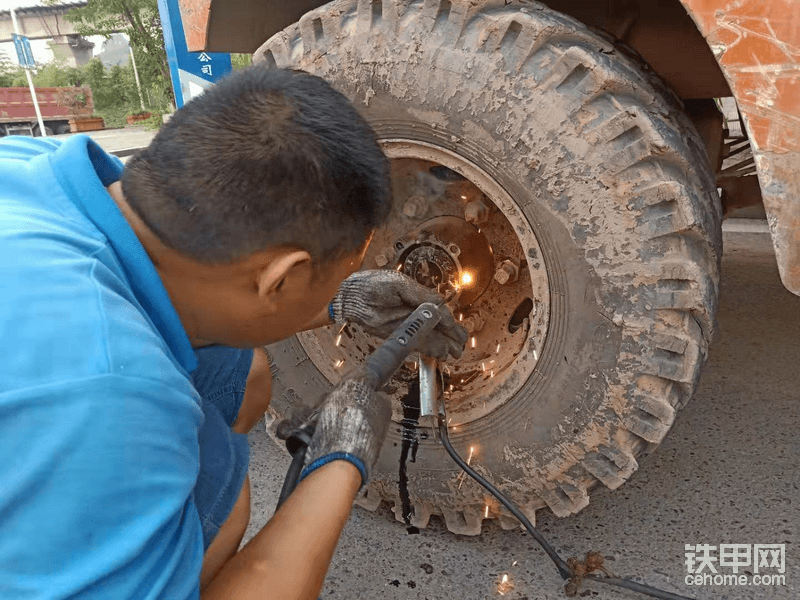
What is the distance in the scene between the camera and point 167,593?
2.64ft

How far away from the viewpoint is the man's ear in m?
0.96

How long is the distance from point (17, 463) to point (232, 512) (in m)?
0.76

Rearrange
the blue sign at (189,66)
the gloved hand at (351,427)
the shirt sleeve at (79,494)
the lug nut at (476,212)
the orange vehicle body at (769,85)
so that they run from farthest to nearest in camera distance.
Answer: the blue sign at (189,66), the lug nut at (476,212), the gloved hand at (351,427), the orange vehicle body at (769,85), the shirt sleeve at (79,494)

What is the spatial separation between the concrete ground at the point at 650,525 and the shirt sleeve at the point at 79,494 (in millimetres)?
1097

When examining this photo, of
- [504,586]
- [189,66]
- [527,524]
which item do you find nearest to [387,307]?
[527,524]

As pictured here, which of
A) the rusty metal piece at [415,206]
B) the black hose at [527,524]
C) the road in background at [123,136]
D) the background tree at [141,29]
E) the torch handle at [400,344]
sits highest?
the background tree at [141,29]

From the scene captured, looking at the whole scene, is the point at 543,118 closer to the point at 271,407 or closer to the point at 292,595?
the point at 292,595

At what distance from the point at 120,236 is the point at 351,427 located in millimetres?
626

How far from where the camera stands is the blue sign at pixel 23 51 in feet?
37.7

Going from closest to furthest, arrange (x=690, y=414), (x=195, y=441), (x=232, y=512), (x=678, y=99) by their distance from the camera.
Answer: (x=195, y=441), (x=232, y=512), (x=678, y=99), (x=690, y=414)

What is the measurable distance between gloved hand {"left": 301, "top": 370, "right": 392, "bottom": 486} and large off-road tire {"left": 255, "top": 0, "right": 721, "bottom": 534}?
0.49m

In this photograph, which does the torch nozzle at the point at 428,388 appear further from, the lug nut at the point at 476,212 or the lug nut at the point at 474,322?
the lug nut at the point at 476,212

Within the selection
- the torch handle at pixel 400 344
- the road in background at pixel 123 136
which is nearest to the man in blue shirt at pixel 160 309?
the torch handle at pixel 400 344

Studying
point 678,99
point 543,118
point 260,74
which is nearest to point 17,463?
point 260,74
